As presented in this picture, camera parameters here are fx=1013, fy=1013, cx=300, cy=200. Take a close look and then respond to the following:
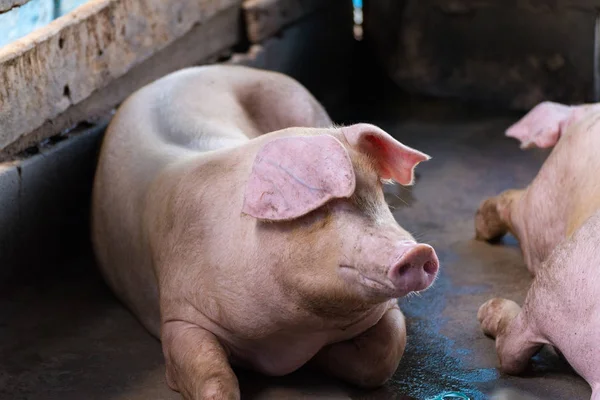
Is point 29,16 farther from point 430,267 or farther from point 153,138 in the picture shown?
point 430,267

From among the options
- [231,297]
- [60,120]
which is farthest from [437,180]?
[231,297]

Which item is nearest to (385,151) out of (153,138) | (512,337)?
(512,337)

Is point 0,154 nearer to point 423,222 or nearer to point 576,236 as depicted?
point 423,222

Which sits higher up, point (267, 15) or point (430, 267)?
point (430, 267)

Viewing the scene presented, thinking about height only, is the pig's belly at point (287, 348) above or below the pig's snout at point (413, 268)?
below

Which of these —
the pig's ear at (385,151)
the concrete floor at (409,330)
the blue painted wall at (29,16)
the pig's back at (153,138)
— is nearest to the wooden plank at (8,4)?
the blue painted wall at (29,16)

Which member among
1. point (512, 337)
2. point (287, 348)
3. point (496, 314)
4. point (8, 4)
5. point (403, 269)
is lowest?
point (496, 314)

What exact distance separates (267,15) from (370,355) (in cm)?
299

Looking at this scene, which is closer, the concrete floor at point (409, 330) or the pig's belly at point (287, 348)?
the pig's belly at point (287, 348)

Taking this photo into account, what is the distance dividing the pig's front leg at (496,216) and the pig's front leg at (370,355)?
1.15 m

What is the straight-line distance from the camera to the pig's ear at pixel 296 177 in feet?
9.17

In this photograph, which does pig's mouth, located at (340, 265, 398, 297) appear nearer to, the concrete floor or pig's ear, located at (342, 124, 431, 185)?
pig's ear, located at (342, 124, 431, 185)

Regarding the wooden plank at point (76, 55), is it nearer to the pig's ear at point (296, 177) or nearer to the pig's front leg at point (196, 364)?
the pig's front leg at point (196, 364)

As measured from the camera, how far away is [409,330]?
3.81 metres
